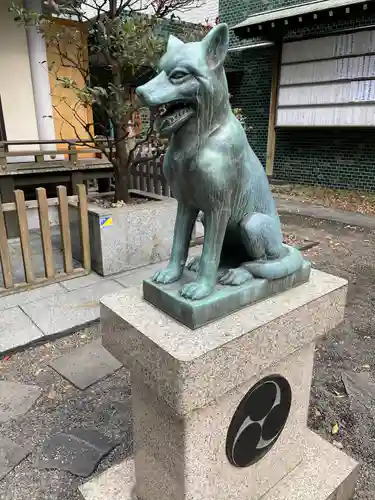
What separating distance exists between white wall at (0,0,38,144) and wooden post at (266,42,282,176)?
21.6 feet

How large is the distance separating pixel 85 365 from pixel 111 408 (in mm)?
553

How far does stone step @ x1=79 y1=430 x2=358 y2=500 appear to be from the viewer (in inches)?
77.1

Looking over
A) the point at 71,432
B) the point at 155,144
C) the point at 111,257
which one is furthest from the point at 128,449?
the point at 155,144

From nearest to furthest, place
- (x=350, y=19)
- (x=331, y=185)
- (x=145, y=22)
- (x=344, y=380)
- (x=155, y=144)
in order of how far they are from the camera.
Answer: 1. (x=344, y=380)
2. (x=145, y=22)
3. (x=155, y=144)
4. (x=350, y=19)
5. (x=331, y=185)

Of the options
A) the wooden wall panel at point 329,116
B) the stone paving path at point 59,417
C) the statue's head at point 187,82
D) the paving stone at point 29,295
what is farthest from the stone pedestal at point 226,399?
the wooden wall panel at point 329,116

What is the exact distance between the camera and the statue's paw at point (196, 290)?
1.45 m

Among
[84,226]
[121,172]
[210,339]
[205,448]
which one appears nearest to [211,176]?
[210,339]

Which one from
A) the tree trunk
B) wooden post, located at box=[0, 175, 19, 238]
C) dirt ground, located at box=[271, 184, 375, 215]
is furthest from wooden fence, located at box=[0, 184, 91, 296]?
dirt ground, located at box=[271, 184, 375, 215]

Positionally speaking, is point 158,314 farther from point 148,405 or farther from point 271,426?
point 271,426

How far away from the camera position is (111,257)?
15.7 feet

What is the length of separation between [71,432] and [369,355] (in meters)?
2.48

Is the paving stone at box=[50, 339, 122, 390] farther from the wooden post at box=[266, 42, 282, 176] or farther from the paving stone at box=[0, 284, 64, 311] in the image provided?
the wooden post at box=[266, 42, 282, 176]

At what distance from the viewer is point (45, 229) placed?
4.43 metres

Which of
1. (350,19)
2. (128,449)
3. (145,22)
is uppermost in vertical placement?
(350,19)
